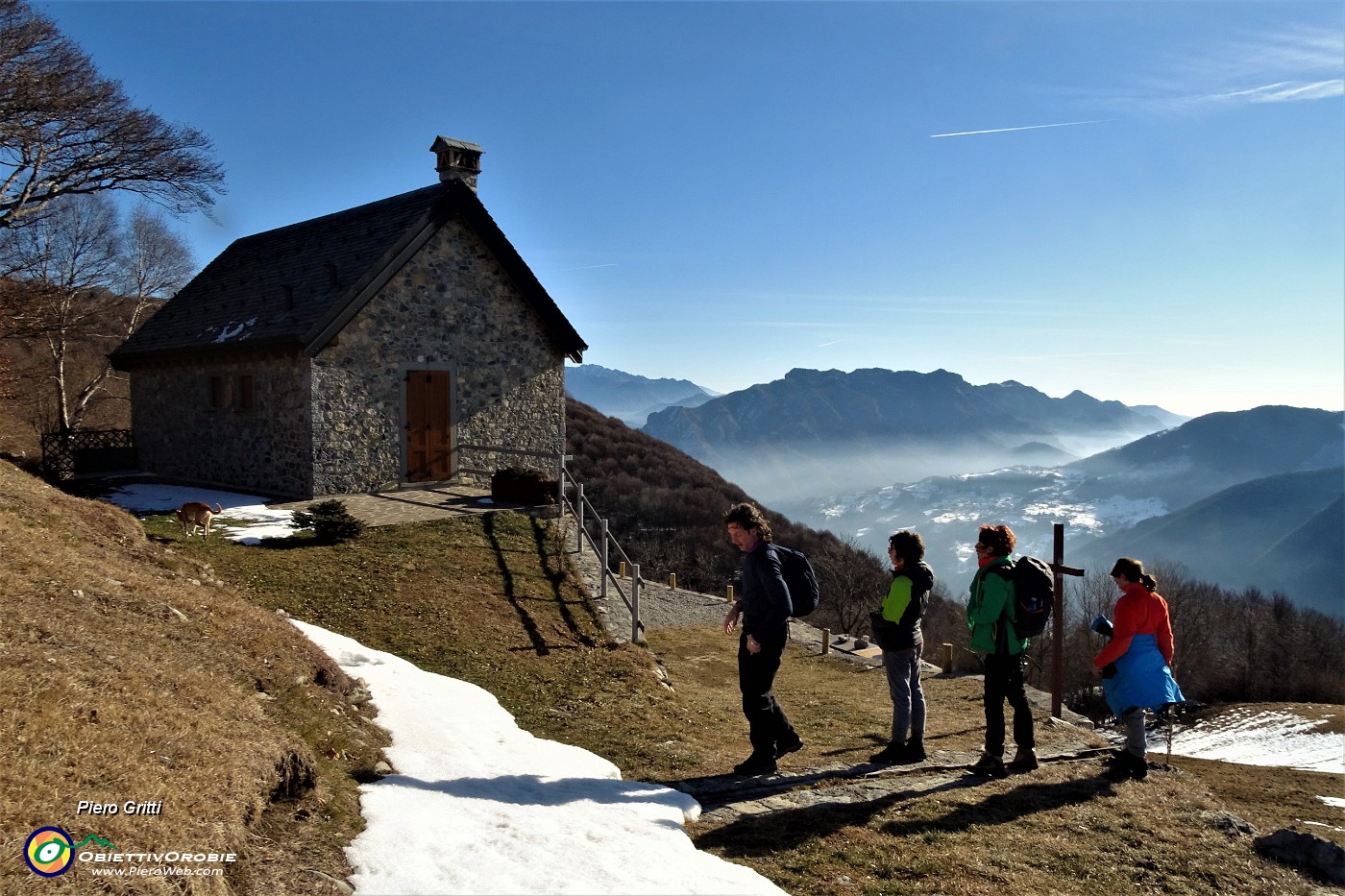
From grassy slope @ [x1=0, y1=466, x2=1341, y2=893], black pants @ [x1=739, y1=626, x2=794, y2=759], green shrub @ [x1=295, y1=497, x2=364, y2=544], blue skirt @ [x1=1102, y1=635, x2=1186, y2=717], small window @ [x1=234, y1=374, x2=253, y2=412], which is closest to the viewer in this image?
grassy slope @ [x1=0, y1=466, x2=1341, y2=893]

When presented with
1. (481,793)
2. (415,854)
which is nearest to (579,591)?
(481,793)

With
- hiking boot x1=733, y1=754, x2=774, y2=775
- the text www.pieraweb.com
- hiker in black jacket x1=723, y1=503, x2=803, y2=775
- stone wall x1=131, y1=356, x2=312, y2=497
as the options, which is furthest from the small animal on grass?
the text www.pieraweb.com

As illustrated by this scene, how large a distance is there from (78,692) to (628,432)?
69.5 meters

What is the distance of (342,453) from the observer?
55.7 ft

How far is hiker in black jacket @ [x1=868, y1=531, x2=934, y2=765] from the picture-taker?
682 centimetres

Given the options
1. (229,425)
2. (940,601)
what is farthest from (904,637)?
(940,601)

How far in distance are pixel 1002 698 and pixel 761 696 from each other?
227 cm

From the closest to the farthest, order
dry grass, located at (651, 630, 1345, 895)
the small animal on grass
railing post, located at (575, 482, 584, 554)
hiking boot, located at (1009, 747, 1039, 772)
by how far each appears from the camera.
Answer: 1. dry grass, located at (651, 630, 1345, 895)
2. hiking boot, located at (1009, 747, 1039, 772)
3. the small animal on grass
4. railing post, located at (575, 482, 584, 554)

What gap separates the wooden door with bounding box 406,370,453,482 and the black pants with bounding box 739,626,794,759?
13381 millimetres

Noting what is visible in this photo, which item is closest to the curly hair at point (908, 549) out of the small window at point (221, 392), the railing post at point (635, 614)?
the railing post at point (635, 614)

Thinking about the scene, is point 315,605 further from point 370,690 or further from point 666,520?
point 666,520

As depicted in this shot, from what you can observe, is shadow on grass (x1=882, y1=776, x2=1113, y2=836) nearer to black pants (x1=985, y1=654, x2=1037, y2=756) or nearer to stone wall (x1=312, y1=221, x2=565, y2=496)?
black pants (x1=985, y1=654, x2=1037, y2=756)

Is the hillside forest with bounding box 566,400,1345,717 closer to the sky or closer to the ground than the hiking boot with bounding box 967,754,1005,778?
closer to the ground

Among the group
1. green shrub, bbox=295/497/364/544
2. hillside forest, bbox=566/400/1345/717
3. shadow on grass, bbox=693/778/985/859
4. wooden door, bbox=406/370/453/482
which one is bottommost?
hillside forest, bbox=566/400/1345/717
